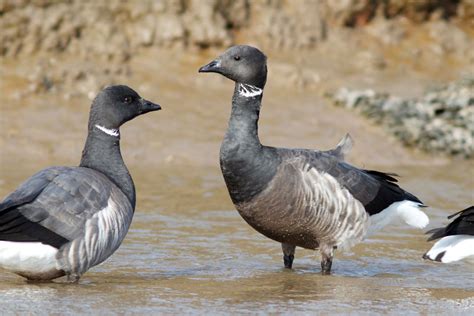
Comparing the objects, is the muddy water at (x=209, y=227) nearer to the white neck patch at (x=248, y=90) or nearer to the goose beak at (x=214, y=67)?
the white neck patch at (x=248, y=90)

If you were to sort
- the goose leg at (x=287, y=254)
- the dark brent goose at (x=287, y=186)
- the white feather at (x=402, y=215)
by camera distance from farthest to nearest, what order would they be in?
the white feather at (x=402, y=215) → the goose leg at (x=287, y=254) → the dark brent goose at (x=287, y=186)

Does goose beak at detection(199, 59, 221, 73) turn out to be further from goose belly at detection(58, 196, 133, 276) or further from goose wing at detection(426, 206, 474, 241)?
goose wing at detection(426, 206, 474, 241)

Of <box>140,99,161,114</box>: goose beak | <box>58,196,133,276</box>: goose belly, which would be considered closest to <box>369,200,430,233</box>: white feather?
<box>140,99,161,114</box>: goose beak

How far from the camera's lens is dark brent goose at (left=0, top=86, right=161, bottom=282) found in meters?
7.98

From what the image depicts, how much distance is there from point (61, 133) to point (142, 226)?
11.5ft

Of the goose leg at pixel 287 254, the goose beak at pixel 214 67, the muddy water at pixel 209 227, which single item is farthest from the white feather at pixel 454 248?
the goose beak at pixel 214 67

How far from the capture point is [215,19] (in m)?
16.8

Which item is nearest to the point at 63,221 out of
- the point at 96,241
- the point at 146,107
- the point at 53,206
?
the point at 53,206

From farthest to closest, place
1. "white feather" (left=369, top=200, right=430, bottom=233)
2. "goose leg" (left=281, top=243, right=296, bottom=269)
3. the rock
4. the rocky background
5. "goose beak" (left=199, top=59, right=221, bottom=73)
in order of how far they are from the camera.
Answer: the rocky background, the rock, "white feather" (left=369, top=200, right=430, bottom=233), "goose leg" (left=281, top=243, right=296, bottom=269), "goose beak" (left=199, top=59, right=221, bottom=73)

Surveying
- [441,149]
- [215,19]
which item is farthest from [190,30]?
[441,149]

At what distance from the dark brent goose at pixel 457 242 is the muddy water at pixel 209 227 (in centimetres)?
30

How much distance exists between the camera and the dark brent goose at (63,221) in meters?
7.98

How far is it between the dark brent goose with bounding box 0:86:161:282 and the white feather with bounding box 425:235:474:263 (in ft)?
8.69

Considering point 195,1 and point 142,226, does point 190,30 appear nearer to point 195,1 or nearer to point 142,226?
point 195,1
